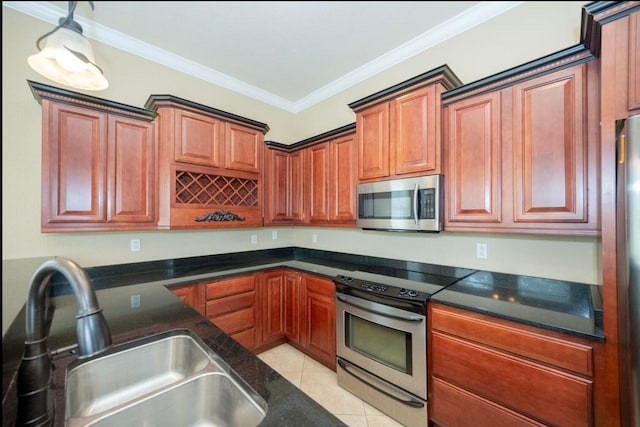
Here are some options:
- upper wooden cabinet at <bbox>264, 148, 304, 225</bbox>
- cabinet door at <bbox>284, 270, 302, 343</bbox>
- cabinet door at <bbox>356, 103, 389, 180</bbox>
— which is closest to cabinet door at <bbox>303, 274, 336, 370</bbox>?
cabinet door at <bbox>284, 270, 302, 343</bbox>

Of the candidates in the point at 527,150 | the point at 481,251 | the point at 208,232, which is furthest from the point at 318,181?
the point at 527,150

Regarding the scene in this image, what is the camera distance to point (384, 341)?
72.0 inches

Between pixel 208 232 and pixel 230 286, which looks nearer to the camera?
pixel 230 286

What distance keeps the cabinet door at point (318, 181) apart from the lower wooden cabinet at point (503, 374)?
4.82 feet

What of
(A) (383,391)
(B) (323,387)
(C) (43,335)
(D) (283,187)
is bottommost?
(B) (323,387)

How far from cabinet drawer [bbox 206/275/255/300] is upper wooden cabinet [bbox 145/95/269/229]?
499mm

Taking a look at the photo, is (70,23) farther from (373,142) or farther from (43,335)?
(373,142)

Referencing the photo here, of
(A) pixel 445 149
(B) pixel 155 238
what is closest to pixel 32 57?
(B) pixel 155 238

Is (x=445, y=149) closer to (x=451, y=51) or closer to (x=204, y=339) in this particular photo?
(x=451, y=51)

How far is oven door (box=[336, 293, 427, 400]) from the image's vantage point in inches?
64.8

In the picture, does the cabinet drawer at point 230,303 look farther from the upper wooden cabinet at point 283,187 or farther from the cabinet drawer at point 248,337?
the upper wooden cabinet at point 283,187

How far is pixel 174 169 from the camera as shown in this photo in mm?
2137

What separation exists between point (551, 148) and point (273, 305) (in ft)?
8.02

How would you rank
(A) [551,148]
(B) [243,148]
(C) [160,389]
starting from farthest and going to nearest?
(B) [243,148] < (A) [551,148] < (C) [160,389]
